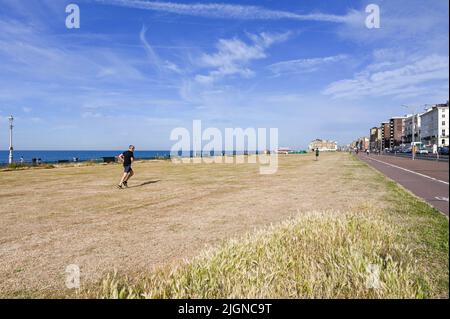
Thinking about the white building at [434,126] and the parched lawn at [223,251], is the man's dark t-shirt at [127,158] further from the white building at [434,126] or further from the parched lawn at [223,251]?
the white building at [434,126]

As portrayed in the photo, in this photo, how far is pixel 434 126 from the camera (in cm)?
12038

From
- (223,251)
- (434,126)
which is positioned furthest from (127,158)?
(434,126)

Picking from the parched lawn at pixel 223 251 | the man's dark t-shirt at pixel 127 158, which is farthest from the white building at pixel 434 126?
the parched lawn at pixel 223 251

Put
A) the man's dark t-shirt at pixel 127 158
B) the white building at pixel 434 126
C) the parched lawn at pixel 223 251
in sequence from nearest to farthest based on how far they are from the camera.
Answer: the parched lawn at pixel 223 251, the man's dark t-shirt at pixel 127 158, the white building at pixel 434 126

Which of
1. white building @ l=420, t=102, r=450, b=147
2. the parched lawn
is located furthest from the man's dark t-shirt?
white building @ l=420, t=102, r=450, b=147

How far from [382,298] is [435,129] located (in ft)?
460

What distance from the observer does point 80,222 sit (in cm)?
835

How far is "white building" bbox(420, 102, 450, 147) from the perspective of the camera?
110000 millimetres

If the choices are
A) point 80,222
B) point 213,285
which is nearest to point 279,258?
point 213,285

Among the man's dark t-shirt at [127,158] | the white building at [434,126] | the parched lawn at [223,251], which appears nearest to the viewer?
the parched lawn at [223,251]

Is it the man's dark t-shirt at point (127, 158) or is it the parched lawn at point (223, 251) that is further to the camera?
the man's dark t-shirt at point (127, 158)

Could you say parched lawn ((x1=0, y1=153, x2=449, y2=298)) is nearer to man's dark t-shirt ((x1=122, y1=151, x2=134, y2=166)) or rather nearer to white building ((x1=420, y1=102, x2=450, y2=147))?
man's dark t-shirt ((x1=122, y1=151, x2=134, y2=166))

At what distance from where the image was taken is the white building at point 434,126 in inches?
4331
